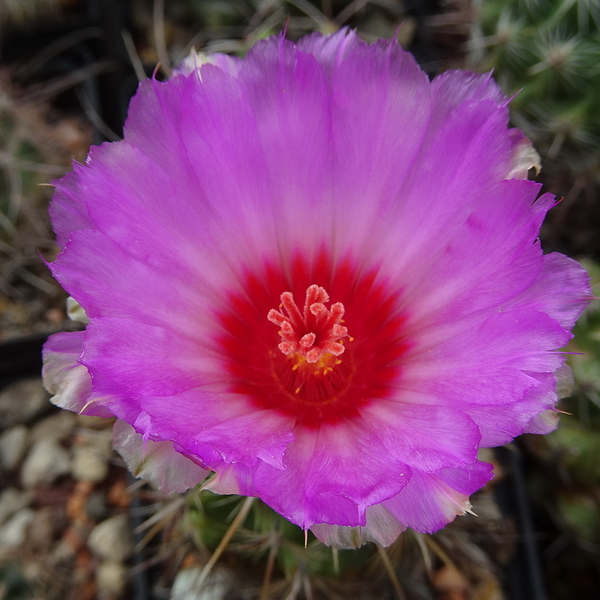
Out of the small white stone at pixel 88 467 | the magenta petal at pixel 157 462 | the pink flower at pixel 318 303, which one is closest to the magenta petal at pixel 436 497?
the pink flower at pixel 318 303

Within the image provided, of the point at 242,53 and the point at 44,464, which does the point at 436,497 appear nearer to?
the point at 242,53

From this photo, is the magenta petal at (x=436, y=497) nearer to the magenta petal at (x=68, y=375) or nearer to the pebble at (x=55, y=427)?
the magenta petal at (x=68, y=375)

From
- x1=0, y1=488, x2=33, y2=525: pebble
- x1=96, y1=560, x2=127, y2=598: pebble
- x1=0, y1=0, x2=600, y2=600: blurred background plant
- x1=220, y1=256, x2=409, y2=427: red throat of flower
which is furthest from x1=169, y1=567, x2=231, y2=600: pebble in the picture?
x1=0, y1=488, x2=33, y2=525: pebble

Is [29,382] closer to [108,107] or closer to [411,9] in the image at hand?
[108,107]

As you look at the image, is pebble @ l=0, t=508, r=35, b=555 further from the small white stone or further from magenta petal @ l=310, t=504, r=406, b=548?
magenta petal @ l=310, t=504, r=406, b=548

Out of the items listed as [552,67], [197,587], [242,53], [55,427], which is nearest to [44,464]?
[55,427]
